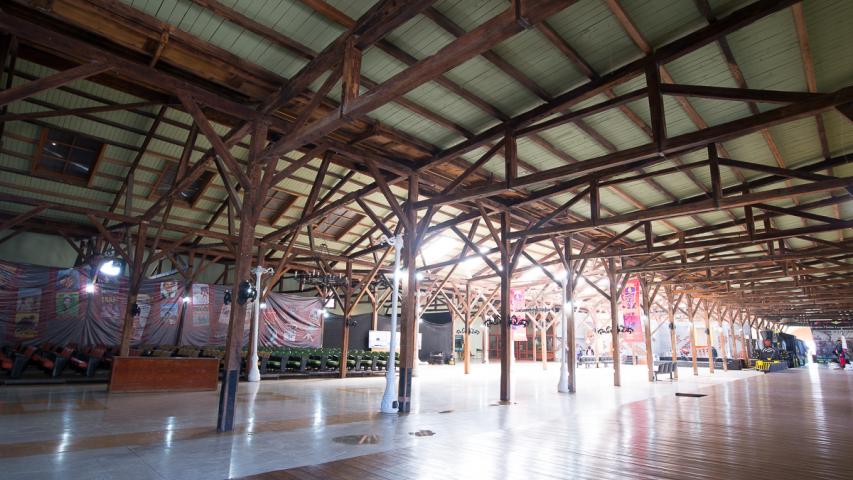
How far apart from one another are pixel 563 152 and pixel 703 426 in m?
4.96

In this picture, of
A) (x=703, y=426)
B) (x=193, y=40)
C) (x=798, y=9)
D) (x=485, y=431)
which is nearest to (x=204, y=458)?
(x=485, y=431)

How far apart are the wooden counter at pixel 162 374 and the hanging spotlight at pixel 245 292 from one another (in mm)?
5587

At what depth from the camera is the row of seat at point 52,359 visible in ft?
35.6

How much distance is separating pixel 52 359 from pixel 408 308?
9.94 metres

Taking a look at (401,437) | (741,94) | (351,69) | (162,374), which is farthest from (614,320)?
(162,374)

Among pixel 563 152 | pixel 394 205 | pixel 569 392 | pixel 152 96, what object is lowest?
pixel 569 392

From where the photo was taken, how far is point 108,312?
14.5m

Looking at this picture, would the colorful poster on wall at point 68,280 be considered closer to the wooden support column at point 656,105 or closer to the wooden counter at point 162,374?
the wooden counter at point 162,374

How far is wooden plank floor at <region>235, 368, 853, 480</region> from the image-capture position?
13.7 feet

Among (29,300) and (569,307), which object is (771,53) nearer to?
(569,307)

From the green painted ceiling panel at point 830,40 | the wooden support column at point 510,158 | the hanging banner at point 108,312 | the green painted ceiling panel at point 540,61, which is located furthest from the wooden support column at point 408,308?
the hanging banner at point 108,312

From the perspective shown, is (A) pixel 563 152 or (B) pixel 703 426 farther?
(A) pixel 563 152

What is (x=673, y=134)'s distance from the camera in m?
7.62

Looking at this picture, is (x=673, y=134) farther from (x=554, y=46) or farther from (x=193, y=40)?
(x=193, y=40)
